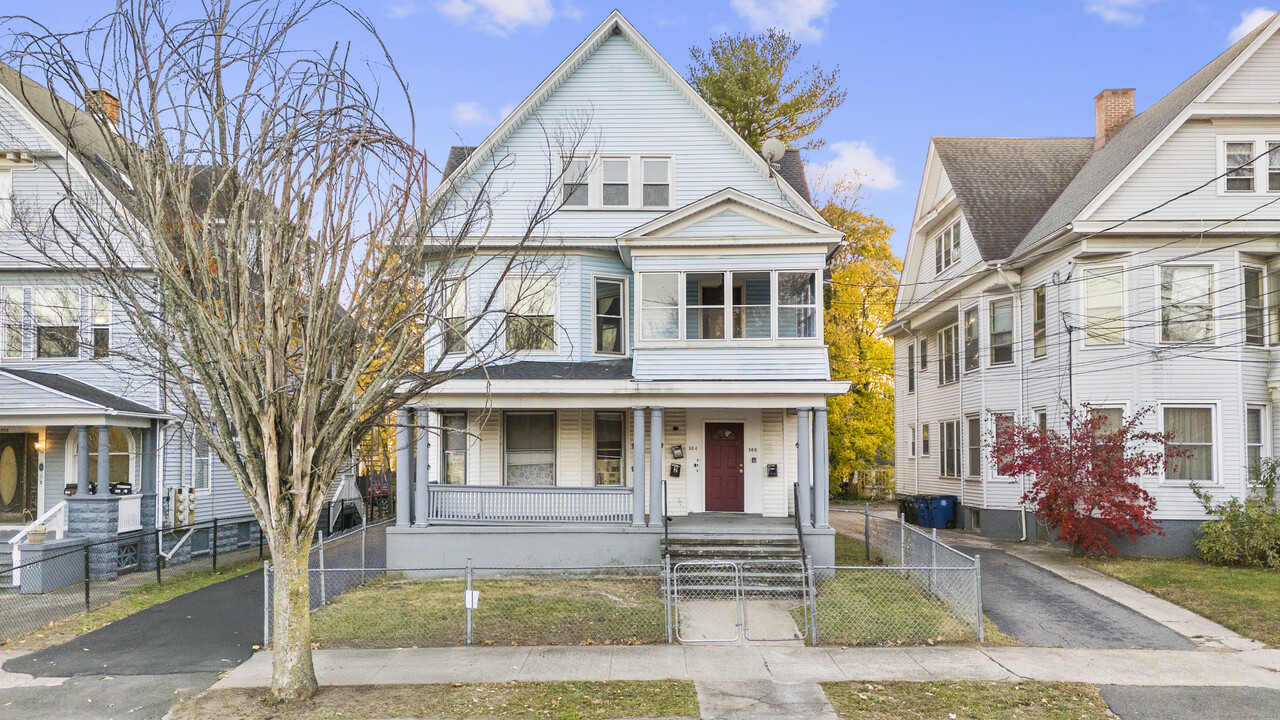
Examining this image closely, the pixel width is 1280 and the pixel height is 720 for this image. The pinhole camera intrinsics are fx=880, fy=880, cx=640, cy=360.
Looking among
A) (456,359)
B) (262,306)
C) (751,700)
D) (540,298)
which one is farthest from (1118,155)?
(262,306)

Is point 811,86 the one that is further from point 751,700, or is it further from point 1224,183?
point 751,700

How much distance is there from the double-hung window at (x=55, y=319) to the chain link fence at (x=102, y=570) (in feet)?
15.3

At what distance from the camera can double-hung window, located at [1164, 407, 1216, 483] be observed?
1750 cm

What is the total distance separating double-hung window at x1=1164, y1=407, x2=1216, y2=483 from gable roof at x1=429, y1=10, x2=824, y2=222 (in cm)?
831

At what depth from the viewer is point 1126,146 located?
66.2 ft

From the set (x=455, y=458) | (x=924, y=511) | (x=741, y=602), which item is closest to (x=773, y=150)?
(x=455, y=458)

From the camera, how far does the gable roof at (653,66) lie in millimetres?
17859

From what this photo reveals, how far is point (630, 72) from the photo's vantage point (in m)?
18.3

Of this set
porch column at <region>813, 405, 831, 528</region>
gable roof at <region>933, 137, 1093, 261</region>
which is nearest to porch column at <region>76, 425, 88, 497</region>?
porch column at <region>813, 405, 831, 528</region>

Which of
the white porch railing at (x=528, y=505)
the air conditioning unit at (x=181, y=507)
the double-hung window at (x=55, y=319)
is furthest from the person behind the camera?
the double-hung window at (x=55, y=319)

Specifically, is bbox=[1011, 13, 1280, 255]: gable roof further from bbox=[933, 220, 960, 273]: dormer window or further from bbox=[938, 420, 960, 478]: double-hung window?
bbox=[938, 420, 960, 478]: double-hung window

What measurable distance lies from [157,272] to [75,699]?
4.47 metres

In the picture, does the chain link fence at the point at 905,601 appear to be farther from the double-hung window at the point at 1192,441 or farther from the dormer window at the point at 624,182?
the dormer window at the point at 624,182

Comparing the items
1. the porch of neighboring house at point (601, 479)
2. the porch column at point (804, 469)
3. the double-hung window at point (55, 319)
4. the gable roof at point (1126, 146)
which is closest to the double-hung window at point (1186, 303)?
the gable roof at point (1126, 146)
